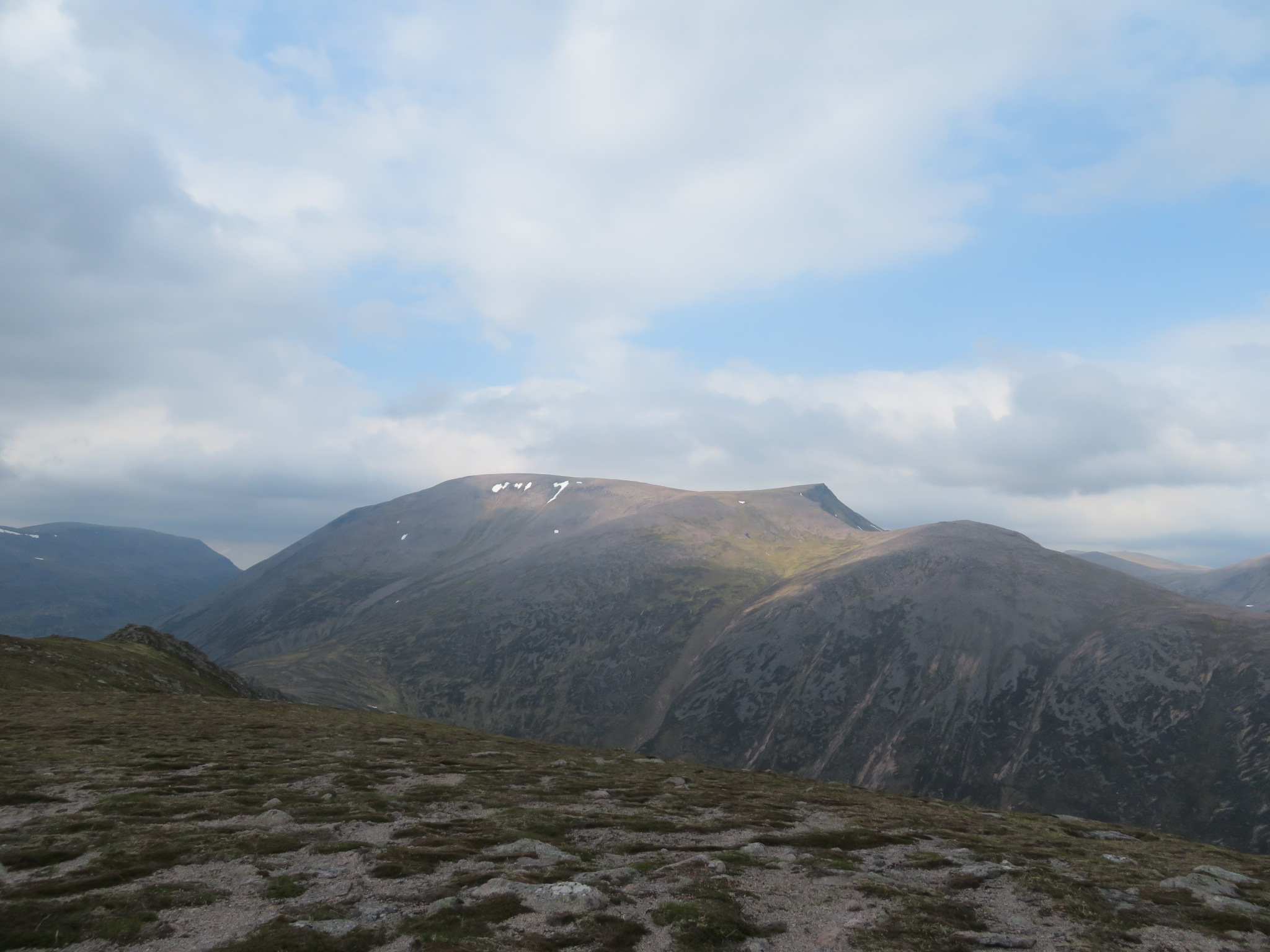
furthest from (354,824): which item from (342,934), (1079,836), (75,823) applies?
(1079,836)

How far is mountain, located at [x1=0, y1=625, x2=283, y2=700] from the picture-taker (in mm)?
69375

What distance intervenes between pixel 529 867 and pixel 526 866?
17 centimetres

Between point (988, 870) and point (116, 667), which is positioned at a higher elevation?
point (988, 870)

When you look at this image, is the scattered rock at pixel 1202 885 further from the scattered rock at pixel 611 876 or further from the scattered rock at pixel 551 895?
the scattered rock at pixel 551 895

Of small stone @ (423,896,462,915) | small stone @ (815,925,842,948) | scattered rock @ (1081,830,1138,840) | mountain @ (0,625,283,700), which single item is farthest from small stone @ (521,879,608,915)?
mountain @ (0,625,283,700)

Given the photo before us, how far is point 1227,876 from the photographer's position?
28.5 meters

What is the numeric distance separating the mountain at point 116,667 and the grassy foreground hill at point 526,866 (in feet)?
108

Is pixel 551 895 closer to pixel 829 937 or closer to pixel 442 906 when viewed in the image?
pixel 442 906

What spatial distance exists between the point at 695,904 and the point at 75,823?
23.4 m

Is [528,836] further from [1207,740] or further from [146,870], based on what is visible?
[1207,740]

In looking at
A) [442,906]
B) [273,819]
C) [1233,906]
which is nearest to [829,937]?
[442,906]

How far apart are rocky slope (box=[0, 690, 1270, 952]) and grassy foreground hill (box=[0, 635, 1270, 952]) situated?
0.37 feet

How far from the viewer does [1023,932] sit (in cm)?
2036

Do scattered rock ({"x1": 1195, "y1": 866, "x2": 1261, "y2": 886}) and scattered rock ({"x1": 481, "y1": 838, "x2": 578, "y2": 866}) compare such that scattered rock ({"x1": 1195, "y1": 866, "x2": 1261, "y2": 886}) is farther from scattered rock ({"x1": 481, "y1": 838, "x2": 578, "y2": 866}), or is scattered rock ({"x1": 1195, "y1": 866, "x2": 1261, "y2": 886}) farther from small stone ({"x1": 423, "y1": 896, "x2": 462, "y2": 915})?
small stone ({"x1": 423, "y1": 896, "x2": 462, "y2": 915})
